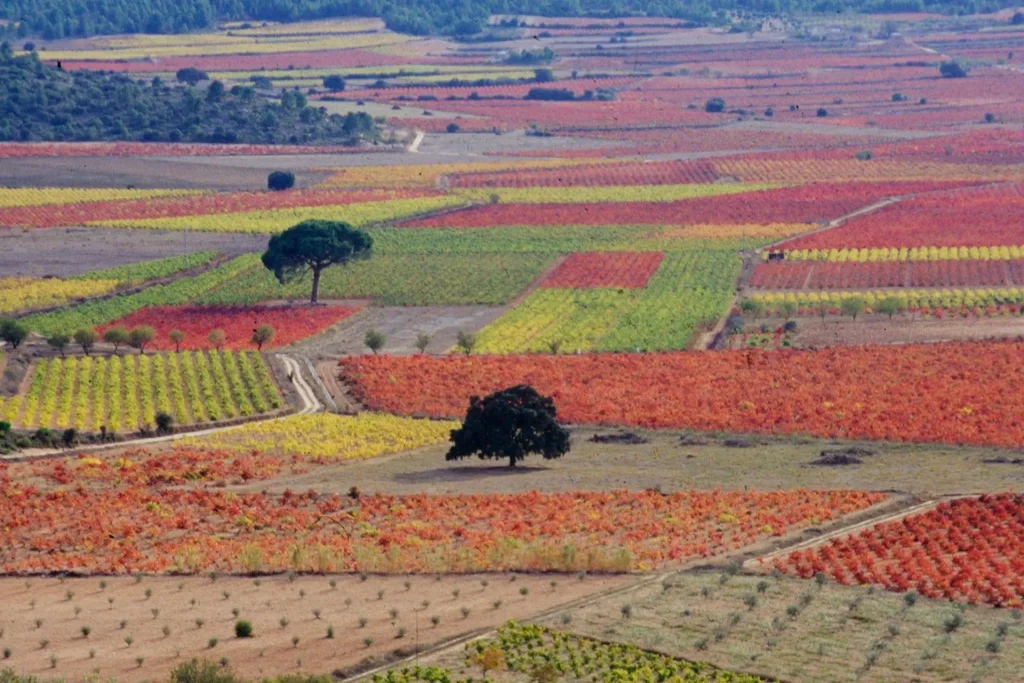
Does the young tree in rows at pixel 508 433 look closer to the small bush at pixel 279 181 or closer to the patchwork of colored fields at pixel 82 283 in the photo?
the patchwork of colored fields at pixel 82 283

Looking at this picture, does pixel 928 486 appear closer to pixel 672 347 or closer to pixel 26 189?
pixel 672 347

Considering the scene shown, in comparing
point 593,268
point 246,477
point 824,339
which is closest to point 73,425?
point 246,477

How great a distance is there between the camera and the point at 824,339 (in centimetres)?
8650

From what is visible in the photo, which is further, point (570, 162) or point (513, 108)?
point (513, 108)

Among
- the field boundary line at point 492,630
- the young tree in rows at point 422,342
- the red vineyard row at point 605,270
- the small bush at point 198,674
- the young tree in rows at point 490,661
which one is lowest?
the red vineyard row at point 605,270

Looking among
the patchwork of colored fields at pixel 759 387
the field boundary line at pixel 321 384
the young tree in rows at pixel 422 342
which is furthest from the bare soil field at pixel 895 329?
the field boundary line at pixel 321 384

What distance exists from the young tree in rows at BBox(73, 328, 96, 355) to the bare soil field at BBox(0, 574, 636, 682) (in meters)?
36.6

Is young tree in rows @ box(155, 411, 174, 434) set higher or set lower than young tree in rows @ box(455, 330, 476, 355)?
higher

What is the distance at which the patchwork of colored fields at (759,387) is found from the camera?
6456 cm

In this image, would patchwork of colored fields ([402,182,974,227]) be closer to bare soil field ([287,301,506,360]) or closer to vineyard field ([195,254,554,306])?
vineyard field ([195,254,554,306])

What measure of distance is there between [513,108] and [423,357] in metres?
118

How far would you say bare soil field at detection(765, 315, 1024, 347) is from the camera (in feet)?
281

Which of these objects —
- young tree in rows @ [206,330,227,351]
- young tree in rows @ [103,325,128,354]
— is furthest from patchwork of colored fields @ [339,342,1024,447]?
young tree in rows @ [103,325,128,354]

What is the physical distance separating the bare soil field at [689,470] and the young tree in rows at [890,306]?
31158 millimetres
